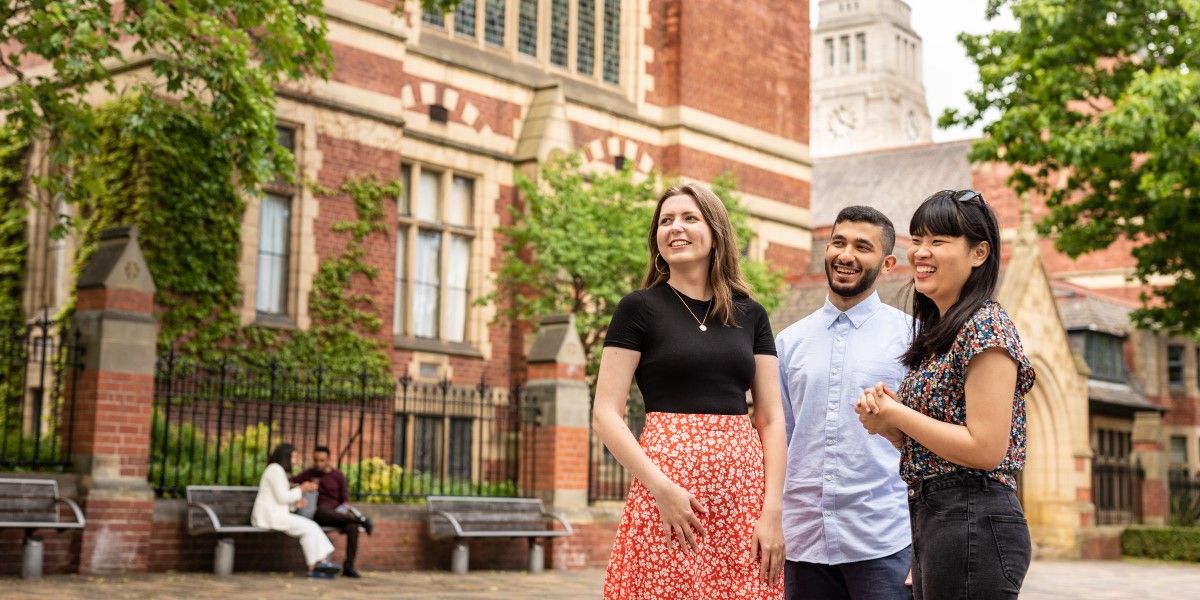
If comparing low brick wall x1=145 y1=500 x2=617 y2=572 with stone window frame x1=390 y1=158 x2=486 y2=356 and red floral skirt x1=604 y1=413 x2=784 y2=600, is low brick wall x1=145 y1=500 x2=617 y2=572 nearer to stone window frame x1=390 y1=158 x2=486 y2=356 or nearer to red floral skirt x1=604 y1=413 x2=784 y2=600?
stone window frame x1=390 y1=158 x2=486 y2=356

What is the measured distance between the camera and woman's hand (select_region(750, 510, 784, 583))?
4102 mm

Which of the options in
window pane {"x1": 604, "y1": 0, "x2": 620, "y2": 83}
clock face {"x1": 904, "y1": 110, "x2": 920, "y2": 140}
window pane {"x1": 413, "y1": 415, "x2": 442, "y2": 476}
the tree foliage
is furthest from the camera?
clock face {"x1": 904, "y1": 110, "x2": 920, "y2": 140}

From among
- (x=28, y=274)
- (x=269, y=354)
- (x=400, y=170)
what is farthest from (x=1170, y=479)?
(x=28, y=274)

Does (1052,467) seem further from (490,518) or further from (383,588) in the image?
(383,588)

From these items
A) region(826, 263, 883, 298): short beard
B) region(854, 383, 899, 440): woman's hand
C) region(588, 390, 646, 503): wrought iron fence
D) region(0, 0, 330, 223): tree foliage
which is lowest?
region(588, 390, 646, 503): wrought iron fence

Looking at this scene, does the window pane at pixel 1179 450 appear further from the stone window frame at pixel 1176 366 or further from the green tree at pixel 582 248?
the green tree at pixel 582 248

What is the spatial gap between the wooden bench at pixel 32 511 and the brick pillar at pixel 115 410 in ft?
1.20

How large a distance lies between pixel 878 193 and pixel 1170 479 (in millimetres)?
19010

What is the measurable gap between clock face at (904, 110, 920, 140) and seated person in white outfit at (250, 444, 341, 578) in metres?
96.3

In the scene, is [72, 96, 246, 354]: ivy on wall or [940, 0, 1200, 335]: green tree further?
[940, 0, 1200, 335]: green tree

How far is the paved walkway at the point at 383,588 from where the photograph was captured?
37.8 feet

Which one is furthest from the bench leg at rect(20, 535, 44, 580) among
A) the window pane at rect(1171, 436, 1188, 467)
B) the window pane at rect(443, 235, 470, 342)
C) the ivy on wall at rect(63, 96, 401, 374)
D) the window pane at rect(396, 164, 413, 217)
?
the window pane at rect(1171, 436, 1188, 467)

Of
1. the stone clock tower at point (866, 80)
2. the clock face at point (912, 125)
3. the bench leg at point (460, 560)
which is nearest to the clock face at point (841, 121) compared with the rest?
the stone clock tower at point (866, 80)

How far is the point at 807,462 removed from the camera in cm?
464
